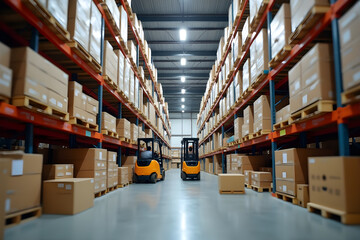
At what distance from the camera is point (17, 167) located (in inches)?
121

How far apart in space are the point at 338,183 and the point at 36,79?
3893 millimetres

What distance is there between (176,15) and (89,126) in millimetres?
9341

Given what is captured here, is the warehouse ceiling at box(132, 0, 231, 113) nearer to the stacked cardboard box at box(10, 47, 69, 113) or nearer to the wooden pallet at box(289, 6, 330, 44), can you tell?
the wooden pallet at box(289, 6, 330, 44)

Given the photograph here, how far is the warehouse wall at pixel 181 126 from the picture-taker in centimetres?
3167

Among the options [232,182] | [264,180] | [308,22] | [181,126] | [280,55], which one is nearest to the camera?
[308,22]

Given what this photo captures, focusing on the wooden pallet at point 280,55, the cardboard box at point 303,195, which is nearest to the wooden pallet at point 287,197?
the cardboard box at point 303,195

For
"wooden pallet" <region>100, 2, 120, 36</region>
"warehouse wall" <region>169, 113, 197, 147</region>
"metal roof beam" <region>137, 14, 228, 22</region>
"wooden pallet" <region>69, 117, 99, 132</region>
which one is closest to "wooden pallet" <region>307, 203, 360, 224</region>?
"wooden pallet" <region>69, 117, 99, 132</region>

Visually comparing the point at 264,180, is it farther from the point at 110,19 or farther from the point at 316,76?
the point at 110,19

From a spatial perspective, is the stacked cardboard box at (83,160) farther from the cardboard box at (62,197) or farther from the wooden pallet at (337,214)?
the wooden pallet at (337,214)

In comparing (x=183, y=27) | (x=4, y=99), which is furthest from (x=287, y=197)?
(x=183, y=27)

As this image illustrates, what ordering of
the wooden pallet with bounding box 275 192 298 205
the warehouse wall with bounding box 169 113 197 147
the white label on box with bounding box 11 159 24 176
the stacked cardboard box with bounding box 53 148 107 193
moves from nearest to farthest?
the white label on box with bounding box 11 159 24 176, the wooden pallet with bounding box 275 192 298 205, the stacked cardboard box with bounding box 53 148 107 193, the warehouse wall with bounding box 169 113 197 147

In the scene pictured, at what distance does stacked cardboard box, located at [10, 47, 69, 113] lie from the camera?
123 inches

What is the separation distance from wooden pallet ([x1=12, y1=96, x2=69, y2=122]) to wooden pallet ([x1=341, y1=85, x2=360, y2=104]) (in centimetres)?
369

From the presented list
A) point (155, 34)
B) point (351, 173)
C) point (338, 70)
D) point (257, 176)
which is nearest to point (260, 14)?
point (338, 70)
